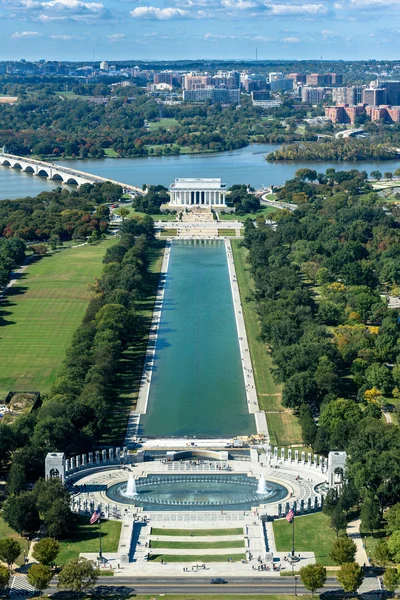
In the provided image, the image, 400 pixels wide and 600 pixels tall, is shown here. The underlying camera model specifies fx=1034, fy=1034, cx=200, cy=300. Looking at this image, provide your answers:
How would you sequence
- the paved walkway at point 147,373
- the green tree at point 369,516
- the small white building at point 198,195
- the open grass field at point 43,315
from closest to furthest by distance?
the green tree at point 369,516, the paved walkway at point 147,373, the open grass field at point 43,315, the small white building at point 198,195

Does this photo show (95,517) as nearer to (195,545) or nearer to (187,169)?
(195,545)

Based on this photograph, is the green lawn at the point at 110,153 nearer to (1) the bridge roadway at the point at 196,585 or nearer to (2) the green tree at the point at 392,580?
Result: (1) the bridge roadway at the point at 196,585

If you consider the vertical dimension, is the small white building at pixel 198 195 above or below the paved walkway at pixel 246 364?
above

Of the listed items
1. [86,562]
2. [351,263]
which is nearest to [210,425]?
[86,562]

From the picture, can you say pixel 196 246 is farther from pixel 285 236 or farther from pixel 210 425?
pixel 210 425

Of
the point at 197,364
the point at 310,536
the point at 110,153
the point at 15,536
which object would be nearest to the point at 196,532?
the point at 310,536

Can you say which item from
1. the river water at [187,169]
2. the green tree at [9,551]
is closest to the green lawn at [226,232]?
the river water at [187,169]

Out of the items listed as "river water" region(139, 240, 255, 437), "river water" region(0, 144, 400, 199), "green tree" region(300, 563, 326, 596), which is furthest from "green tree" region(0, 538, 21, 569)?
"river water" region(0, 144, 400, 199)

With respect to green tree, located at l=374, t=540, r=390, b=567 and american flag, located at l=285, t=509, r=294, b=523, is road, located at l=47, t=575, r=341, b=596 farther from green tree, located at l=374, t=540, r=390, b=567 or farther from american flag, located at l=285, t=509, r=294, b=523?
american flag, located at l=285, t=509, r=294, b=523
